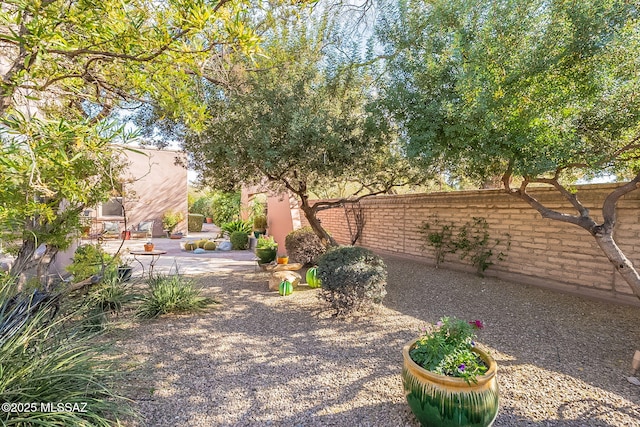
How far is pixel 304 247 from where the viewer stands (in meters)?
8.24

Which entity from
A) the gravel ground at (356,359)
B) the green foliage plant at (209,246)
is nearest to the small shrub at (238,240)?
the green foliage plant at (209,246)

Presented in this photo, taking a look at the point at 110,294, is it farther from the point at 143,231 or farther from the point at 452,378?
the point at 143,231

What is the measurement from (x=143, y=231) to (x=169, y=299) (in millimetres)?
12227

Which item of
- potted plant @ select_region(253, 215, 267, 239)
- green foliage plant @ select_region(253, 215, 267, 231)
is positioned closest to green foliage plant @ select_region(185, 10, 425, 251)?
potted plant @ select_region(253, 215, 267, 239)

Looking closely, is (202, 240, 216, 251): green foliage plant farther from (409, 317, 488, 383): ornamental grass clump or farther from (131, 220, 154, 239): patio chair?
(409, 317, 488, 383): ornamental grass clump

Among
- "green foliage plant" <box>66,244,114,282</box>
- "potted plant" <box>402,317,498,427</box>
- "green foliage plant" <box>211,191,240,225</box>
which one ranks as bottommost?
"potted plant" <box>402,317,498,427</box>

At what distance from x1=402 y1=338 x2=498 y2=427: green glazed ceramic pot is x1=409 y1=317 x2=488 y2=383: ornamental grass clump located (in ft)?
0.22

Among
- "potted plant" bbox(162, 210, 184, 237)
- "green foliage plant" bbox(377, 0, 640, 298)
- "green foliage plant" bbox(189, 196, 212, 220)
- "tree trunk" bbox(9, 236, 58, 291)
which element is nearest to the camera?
"green foliage plant" bbox(377, 0, 640, 298)

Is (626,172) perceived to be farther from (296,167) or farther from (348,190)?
(348,190)

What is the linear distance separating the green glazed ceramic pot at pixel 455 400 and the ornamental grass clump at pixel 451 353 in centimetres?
7

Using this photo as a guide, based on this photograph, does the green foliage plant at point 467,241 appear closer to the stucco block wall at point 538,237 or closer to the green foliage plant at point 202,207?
the stucco block wall at point 538,237

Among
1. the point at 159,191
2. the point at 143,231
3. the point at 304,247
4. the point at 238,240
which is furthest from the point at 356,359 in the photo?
the point at 159,191

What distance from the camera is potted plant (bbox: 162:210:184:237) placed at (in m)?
16.2

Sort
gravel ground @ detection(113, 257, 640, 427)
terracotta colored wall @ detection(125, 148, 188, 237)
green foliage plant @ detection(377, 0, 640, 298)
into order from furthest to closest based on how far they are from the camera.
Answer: terracotta colored wall @ detection(125, 148, 188, 237) < green foliage plant @ detection(377, 0, 640, 298) < gravel ground @ detection(113, 257, 640, 427)
